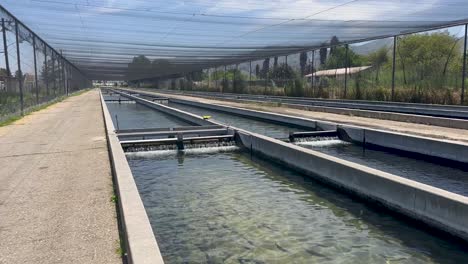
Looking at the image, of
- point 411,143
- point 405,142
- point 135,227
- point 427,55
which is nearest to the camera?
point 135,227

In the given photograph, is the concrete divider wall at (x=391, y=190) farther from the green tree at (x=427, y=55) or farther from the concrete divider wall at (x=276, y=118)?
the green tree at (x=427, y=55)

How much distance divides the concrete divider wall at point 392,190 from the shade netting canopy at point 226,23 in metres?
11.5

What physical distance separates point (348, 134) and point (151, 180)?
839cm

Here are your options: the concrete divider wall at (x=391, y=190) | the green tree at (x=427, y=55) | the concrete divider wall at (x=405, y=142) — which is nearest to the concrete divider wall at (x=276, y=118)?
the concrete divider wall at (x=405, y=142)

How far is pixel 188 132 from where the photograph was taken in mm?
15891

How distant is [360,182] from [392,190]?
0.97 metres

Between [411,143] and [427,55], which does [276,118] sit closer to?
[411,143]

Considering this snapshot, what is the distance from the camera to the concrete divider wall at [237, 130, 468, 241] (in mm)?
6926

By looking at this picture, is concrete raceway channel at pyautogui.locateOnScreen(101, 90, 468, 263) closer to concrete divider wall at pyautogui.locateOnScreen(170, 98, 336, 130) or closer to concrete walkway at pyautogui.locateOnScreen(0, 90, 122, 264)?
concrete walkway at pyautogui.locateOnScreen(0, 90, 122, 264)

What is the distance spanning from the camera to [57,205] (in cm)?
685

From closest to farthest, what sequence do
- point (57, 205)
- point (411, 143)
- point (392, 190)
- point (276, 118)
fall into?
point (57, 205)
point (392, 190)
point (411, 143)
point (276, 118)

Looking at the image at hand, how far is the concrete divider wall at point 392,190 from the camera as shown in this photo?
22.7 feet

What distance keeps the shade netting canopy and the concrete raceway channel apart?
27.0 feet

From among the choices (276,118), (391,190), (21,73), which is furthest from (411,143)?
(21,73)
